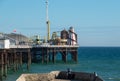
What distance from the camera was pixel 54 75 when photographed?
164 ft

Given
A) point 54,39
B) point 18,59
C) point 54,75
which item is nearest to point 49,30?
point 54,39

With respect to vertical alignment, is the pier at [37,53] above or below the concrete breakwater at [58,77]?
above

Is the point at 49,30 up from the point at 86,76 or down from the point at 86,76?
up

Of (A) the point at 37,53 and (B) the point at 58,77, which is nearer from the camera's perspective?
(B) the point at 58,77

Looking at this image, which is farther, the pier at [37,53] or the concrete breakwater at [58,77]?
the pier at [37,53]

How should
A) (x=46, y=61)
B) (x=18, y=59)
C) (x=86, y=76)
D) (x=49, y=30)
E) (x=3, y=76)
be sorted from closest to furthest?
(x=86, y=76) → (x=3, y=76) → (x=18, y=59) → (x=46, y=61) → (x=49, y=30)

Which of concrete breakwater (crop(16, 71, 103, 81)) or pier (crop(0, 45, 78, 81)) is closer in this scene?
concrete breakwater (crop(16, 71, 103, 81))

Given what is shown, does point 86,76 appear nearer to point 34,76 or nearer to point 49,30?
point 34,76

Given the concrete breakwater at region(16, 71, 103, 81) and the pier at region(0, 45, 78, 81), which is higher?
the pier at region(0, 45, 78, 81)

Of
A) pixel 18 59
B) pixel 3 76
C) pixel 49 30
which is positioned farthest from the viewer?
pixel 49 30

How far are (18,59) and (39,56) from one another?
22.9 m

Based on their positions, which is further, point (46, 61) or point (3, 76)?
point (46, 61)

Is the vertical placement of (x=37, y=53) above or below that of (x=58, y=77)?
above

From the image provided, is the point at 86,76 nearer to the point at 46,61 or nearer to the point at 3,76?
the point at 3,76
